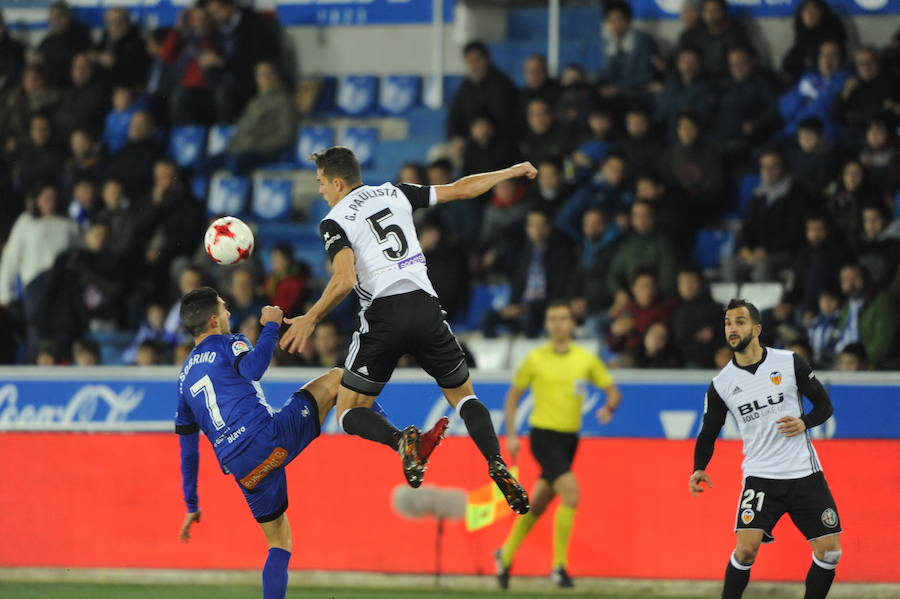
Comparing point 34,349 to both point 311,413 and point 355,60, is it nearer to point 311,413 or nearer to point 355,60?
point 355,60

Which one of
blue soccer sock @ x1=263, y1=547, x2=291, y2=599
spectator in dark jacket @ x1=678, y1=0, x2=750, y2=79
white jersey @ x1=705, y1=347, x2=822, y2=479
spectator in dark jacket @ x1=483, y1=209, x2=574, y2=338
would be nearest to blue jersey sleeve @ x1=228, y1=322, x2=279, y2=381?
blue soccer sock @ x1=263, y1=547, x2=291, y2=599

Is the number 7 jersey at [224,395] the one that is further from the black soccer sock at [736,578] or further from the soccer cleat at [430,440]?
the black soccer sock at [736,578]

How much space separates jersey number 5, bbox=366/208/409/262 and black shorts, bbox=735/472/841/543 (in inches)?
101

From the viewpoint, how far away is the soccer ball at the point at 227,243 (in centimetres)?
863

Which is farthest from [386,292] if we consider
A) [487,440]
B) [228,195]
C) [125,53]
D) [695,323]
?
[125,53]

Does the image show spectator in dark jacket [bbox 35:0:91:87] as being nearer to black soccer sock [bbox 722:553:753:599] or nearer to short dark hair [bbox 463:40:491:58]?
short dark hair [bbox 463:40:491:58]

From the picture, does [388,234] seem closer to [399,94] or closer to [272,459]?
[272,459]

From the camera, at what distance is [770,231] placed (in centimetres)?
1416

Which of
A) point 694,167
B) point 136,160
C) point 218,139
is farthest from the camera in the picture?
point 218,139

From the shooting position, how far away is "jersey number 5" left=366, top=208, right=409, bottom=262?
821 cm

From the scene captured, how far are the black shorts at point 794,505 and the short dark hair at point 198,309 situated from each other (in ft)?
11.2

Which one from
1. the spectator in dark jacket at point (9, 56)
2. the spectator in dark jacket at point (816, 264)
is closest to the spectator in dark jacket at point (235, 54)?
the spectator in dark jacket at point (9, 56)

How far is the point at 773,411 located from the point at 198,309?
11.4 feet

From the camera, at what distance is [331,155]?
328 inches
